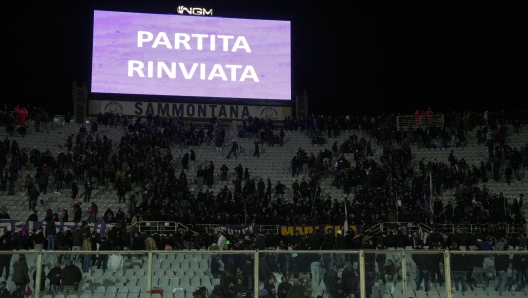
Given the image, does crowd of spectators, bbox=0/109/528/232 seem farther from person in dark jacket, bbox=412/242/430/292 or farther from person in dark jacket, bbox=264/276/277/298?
person in dark jacket, bbox=412/242/430/292

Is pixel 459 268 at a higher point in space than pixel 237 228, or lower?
lower

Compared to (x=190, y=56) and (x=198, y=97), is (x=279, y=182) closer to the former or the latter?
(x=198, y=97)

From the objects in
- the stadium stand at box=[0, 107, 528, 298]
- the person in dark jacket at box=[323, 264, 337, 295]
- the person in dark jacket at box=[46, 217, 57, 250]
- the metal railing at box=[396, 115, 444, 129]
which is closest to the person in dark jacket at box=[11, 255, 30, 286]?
the person in dark jacket at box=[323, 264, 337, 295]

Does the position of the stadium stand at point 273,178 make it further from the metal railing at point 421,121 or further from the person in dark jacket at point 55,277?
the person in dark jacket at point 55,277

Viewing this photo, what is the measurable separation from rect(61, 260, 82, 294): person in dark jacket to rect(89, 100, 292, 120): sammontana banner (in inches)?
1171

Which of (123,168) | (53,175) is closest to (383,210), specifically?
(123,168)

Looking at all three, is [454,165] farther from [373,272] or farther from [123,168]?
[373,272]

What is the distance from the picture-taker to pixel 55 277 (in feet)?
39.1

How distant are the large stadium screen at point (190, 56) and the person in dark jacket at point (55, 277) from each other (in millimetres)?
29886

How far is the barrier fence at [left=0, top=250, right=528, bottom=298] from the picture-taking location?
11.9 meters

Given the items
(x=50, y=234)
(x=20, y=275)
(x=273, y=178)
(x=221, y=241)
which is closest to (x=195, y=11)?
(x=273, y=178)

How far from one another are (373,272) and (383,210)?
1914cm

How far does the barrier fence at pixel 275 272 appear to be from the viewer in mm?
11891

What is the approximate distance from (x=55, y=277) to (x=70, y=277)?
23 cm
